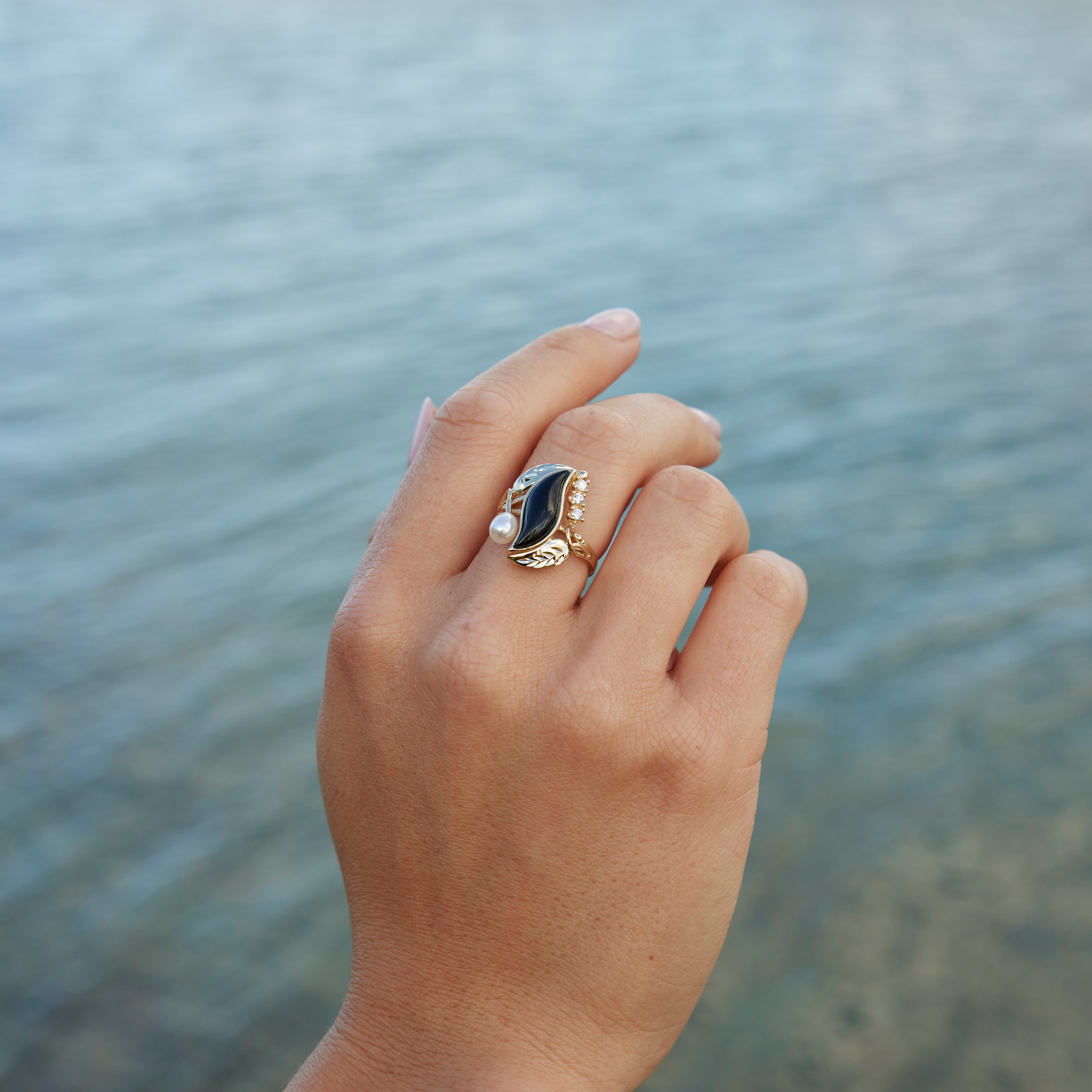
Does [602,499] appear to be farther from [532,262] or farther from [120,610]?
[532,262]

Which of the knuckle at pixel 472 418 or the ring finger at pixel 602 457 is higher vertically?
the knuckle at pixel 472 418

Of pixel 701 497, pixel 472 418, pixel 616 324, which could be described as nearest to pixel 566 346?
pixel 616 324

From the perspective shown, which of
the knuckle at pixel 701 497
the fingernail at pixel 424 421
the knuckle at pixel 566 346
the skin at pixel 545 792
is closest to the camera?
the skin at pixel 545 792

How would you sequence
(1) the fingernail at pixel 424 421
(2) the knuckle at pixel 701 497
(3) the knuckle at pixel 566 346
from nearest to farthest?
1. (2) the knuckle at pixel 701 497
2. (3) the knuckle at pixel 566 346
3. (1) the fingernail at pixel 424 421

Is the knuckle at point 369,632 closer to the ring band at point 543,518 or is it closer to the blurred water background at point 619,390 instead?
the ring band at point 543,518

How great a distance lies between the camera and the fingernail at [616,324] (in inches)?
54.5

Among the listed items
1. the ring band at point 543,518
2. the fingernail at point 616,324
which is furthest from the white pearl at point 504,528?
the fingernail at point 616,324

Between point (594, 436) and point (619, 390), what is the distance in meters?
1.96

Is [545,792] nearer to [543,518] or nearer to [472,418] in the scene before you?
[543,518]

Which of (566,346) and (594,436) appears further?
(566,346)

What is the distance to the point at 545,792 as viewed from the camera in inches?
40.9

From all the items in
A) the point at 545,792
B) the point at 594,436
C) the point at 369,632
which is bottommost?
the point at 545,792

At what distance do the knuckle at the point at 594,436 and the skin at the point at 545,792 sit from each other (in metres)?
0.08

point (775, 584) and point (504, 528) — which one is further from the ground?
point (504, 528)
